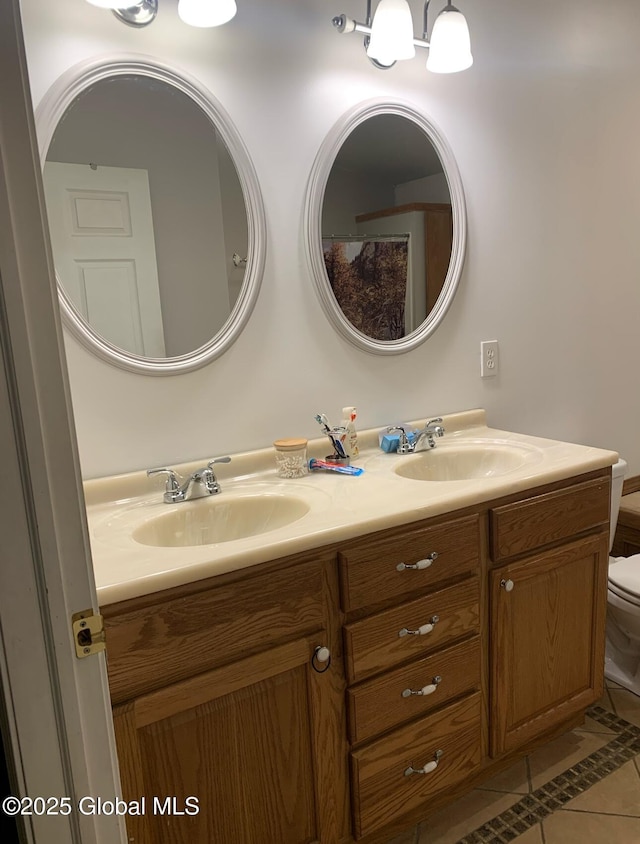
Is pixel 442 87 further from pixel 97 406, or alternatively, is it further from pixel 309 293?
pixel 97 406

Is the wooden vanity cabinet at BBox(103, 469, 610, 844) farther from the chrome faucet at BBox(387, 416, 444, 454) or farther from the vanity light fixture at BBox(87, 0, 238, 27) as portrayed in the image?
the vanity light fixture at BBox(87, 0, 238, 27)

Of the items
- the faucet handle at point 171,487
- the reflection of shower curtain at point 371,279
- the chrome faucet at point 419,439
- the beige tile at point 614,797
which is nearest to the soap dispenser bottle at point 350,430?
the chrome faucet at point 419,439

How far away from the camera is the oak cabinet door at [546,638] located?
1559mm

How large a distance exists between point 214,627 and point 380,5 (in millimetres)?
1572

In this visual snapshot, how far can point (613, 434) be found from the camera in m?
2.46

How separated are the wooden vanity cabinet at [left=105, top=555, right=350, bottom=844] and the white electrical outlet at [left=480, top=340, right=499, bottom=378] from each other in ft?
3.57

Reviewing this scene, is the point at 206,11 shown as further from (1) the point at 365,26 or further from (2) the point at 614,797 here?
(2) the point at 614,797

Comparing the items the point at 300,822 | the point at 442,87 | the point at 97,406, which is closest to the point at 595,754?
the point at 300,822

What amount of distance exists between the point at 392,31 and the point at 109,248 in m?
0.93

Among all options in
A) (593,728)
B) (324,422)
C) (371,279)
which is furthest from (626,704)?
(371,279)

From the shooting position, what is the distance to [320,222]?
1.73 metres

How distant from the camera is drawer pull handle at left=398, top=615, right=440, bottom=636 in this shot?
1.37 m

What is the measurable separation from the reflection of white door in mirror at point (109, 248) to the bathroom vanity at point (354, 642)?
0.38 meters

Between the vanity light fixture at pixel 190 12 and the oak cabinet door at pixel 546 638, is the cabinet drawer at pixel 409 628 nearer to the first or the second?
the oak cabinet door at pixel 546 638
